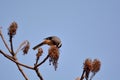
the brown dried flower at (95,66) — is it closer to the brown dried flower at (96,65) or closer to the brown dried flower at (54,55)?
the brown dried flower at (96,65)

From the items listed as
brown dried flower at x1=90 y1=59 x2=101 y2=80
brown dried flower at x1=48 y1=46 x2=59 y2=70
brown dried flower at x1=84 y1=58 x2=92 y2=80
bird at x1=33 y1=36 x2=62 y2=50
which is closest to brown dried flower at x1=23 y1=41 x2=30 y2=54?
bird at x1=33 y1=36 x2=62 y2=50

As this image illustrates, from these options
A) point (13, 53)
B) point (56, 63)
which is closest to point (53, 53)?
point (56, 63)

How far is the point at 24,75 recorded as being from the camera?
4.46 metres

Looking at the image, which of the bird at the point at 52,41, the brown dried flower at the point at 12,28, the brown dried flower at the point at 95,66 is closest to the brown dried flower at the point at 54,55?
the bird at the point at 52,41

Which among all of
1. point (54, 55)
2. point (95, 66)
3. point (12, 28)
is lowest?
point (95, 66)

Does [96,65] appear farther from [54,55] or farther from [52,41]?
[52,41]

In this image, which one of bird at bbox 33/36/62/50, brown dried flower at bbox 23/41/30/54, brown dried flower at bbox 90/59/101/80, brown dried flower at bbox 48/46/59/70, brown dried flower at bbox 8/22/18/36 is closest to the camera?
brown dried flower at bbox 90/59/101/80

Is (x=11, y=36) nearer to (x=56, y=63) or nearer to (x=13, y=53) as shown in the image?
(x=13, y=53)

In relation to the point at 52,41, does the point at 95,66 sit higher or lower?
lower

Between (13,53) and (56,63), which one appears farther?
(13,53)

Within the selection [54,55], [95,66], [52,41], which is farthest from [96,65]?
[52,41]

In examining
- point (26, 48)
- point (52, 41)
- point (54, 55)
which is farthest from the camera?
point (26, 48)

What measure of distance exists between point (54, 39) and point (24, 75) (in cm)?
74

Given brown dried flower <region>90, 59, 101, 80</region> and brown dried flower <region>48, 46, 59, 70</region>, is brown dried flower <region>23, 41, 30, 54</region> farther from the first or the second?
brown dried flower <region>90, 59, 101, 80</region>
